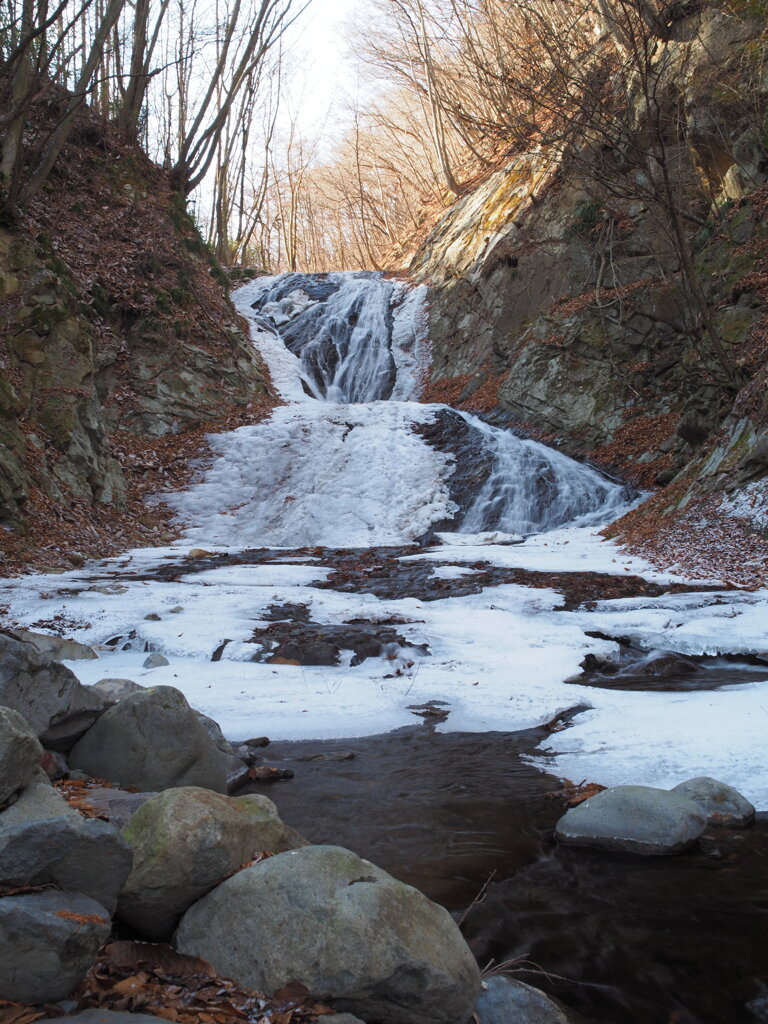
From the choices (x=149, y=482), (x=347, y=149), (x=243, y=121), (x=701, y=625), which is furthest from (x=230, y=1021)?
(x=347, y=149)

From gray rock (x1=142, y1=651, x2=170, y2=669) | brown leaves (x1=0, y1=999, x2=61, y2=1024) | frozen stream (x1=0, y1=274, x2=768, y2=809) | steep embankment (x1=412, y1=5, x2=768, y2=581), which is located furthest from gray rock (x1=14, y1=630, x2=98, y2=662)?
steep embankment (x1=412, y1=5, x2=768, y2=581)

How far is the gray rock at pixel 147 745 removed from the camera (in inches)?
135

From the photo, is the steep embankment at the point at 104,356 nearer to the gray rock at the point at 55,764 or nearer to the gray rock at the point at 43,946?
the gray rock at the point at 55,764

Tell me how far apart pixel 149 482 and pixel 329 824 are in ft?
36.5

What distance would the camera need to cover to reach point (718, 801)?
11.3ft

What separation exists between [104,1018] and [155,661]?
4.24m

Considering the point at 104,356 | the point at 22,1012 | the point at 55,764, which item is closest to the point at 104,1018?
the point at 22,1012

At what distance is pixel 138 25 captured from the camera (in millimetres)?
17969

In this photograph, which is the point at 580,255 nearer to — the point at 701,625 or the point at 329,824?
the point at 701,625

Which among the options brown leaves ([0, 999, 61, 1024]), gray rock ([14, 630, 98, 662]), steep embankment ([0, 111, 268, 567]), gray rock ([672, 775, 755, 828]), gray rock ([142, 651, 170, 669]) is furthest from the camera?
steep embankment ([0, 111, 268, 567])

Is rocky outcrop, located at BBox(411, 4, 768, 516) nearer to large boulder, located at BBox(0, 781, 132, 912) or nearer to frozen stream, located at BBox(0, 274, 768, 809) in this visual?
frozen stream, located at BBox(0, 274, 768, 809)

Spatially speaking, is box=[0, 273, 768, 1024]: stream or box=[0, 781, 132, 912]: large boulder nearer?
box=[0, 781, 132, 912]: large boulder

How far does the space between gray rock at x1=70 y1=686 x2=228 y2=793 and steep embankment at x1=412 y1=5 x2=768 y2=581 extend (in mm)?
6713

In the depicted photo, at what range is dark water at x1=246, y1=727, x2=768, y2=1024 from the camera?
2.46 metres
